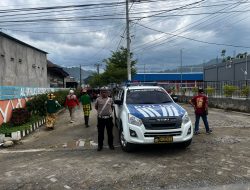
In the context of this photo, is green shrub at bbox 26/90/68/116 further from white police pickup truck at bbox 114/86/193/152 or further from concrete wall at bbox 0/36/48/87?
white police pickup truck at bbox 114/86/193/152

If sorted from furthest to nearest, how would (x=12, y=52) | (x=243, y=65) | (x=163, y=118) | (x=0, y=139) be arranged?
(x=243, y=65)
(x=12, y=52)
(x=0, y=139)
(x=163, y=118)

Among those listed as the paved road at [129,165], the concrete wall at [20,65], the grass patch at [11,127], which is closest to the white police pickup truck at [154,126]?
the paved road at [129,165]

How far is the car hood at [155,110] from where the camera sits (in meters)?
8.51

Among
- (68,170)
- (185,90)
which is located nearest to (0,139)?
(68,170)

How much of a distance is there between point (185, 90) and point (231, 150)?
22.0 m

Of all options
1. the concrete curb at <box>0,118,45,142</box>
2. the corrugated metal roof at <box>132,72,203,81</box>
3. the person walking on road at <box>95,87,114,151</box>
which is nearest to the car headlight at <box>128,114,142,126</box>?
the person walking on road at <box>95,87,114,151</box>

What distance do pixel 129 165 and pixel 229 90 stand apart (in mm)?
14245

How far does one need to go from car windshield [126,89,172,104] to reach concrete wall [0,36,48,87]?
1291cm

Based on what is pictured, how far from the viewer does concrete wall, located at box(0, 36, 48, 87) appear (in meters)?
21.5

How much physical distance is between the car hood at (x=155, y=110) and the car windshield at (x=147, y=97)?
0.49m

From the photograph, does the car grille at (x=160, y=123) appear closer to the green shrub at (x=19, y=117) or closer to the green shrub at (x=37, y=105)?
the green shrub at (x=19, y=117)

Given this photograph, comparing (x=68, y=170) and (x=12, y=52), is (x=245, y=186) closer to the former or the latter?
(x=68, y=170)

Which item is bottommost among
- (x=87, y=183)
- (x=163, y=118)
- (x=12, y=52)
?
(x=87, y=183)

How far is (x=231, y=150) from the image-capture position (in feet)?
28.7
